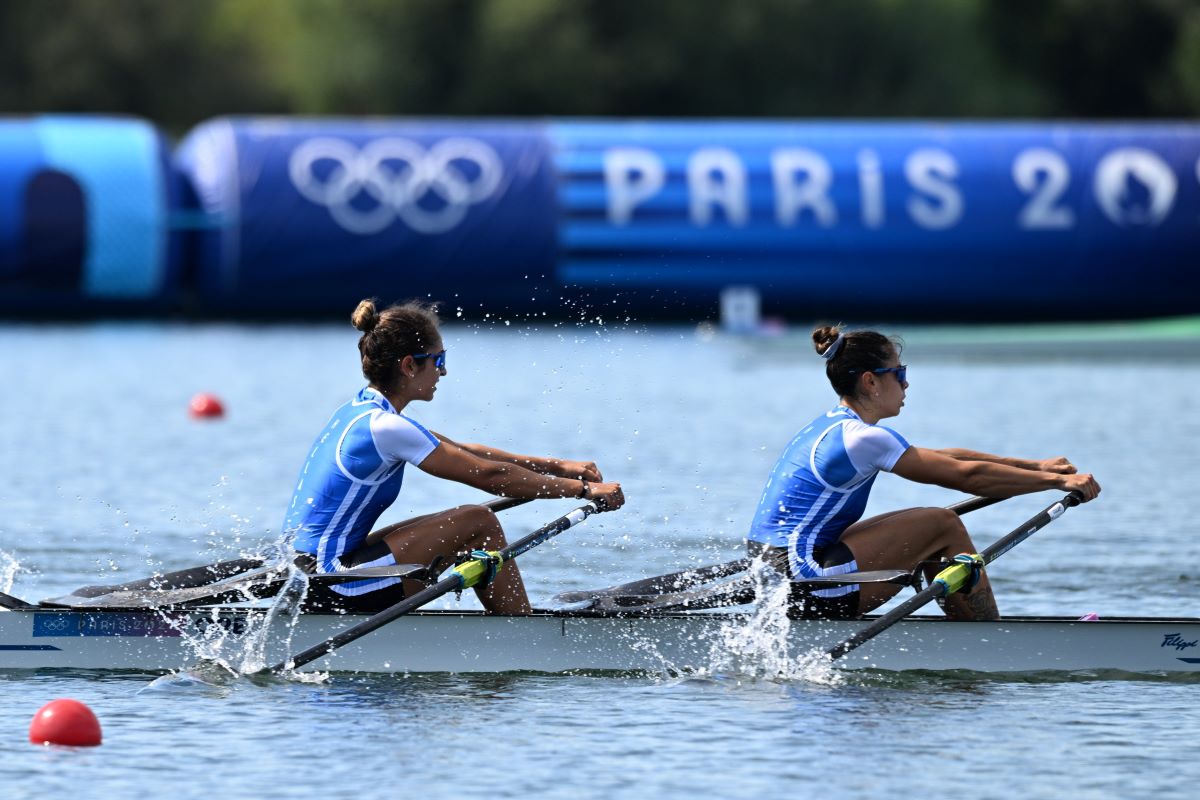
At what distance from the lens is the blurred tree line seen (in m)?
46.7

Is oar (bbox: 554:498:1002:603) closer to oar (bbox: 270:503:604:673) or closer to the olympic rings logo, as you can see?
oar (bbox: 270:503:604:673)

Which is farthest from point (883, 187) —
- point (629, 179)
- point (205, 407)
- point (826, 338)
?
point (826, 338)

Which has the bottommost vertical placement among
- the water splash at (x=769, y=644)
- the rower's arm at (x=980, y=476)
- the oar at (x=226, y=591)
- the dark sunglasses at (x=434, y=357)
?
the water splash at (x=769, y=644)

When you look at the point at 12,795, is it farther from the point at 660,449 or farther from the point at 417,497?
the point at 660,449

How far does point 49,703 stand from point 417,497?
807cm

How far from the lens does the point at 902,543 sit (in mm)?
9391

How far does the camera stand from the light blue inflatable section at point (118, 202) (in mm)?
29281

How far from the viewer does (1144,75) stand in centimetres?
5103

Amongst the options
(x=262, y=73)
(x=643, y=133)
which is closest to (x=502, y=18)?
(x=262, y=73)

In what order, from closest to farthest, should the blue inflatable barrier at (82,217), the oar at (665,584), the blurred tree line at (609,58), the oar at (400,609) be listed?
1. the oar at (400,609)
2. the oar at (665,584)
3. the blue inflatable barrier at (82,217)
4. the blurred tree line at (609,58)

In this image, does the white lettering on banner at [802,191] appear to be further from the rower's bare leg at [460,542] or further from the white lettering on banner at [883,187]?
the rower's bare leg at [460,542]

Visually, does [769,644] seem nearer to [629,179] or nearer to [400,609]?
[400,609]

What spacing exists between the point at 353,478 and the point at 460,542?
0.55 metres

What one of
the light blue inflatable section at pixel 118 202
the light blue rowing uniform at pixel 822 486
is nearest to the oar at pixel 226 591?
the light blue rowing uniform at pixel 822 486
